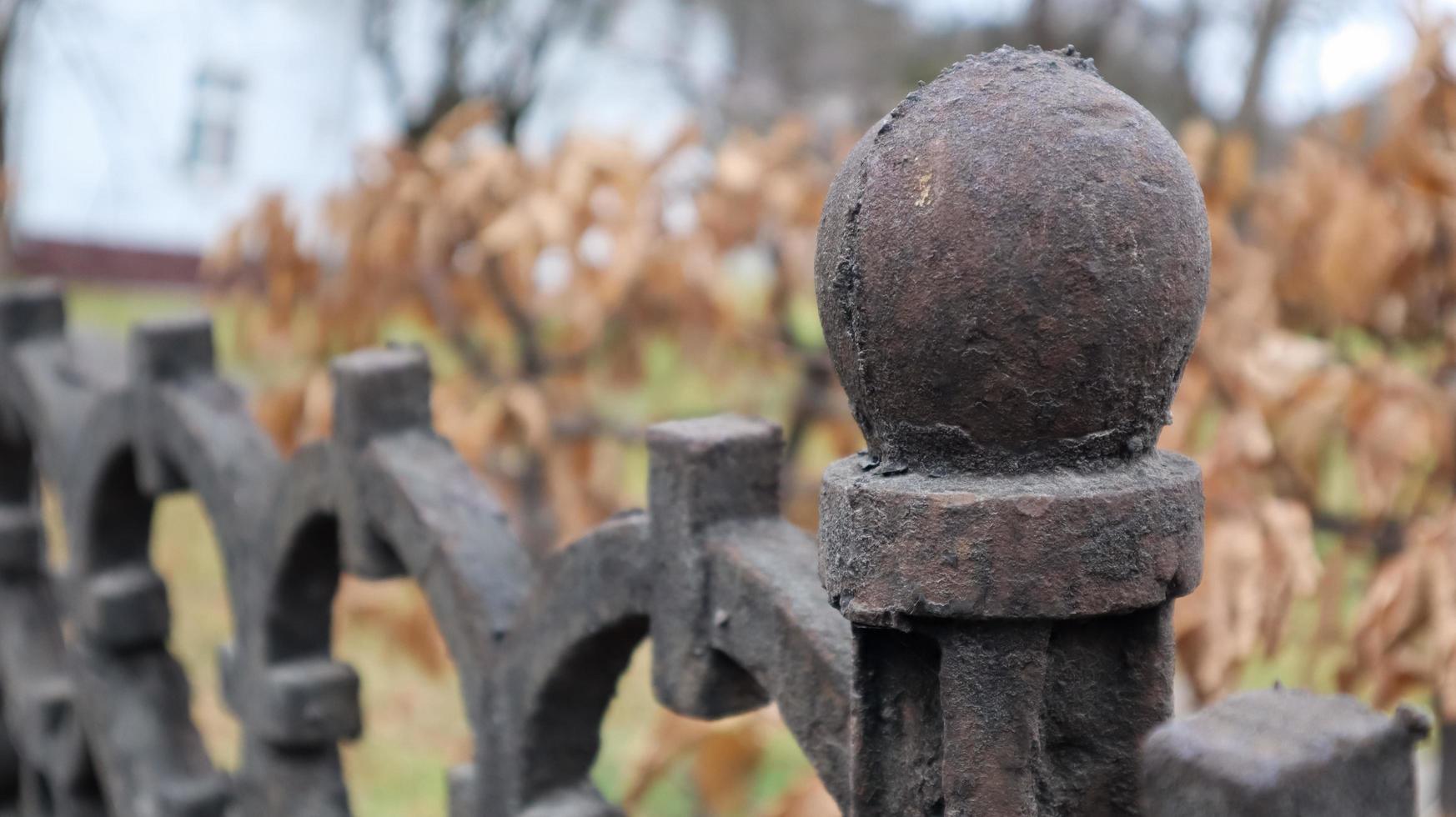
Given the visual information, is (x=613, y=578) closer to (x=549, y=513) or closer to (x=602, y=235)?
(x=602, y=235)

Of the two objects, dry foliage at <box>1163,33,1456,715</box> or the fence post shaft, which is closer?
the fence post shaft

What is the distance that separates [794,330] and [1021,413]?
1.67 m

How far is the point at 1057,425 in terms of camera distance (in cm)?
60

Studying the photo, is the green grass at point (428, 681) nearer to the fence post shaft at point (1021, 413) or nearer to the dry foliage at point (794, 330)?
the dry foliage at point (794, 330)

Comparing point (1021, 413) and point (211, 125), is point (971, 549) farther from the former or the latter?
point (211, 125)

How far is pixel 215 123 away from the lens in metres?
12.2

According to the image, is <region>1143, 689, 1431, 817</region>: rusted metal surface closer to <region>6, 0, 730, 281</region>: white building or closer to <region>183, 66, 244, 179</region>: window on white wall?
<region>6, 0, 730, 281</region>: white building

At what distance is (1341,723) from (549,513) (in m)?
1.92

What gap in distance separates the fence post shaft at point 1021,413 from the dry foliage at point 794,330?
2.35 feet

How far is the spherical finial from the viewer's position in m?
0.58

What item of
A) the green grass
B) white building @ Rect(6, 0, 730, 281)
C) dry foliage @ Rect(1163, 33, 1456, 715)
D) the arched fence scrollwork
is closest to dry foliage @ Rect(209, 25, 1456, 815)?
dry foliage @ Rect(1163, 33, 1456, 715)

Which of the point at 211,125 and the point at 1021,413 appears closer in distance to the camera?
the point at 1021,413

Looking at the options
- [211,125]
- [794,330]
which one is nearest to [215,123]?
[211,125]

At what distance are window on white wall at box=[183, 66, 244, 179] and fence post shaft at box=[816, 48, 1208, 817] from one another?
1254cm
